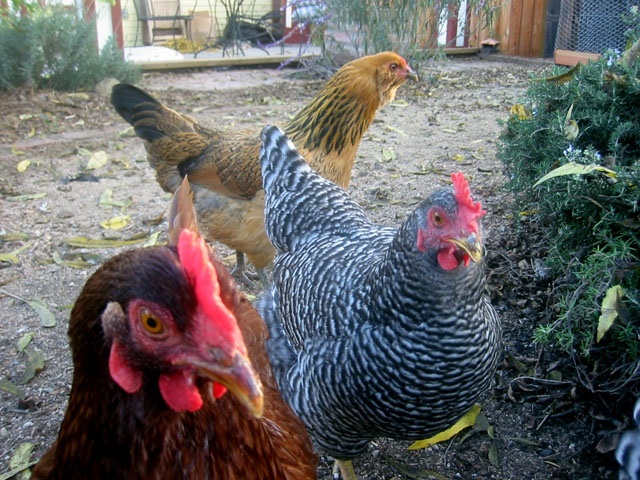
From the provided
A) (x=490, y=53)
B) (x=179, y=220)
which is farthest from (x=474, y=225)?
(x=490, y=53)

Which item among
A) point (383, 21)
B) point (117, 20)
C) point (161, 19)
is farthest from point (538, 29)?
point (161, 19)

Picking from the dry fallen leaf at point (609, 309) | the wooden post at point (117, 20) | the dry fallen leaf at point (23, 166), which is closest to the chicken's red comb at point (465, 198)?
the dry fallen leaf at point (609, 309)

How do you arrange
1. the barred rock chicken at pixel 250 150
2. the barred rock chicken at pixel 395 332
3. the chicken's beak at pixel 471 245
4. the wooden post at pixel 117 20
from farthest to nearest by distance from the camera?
1. the wooden post at pixel 117 20
2. the barred rock chicken at pixel 250 150
3. the barred rock chicken at pixel 395 332
4. the chicken's beak at pixel 471 245

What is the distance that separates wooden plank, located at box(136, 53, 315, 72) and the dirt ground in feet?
1.29

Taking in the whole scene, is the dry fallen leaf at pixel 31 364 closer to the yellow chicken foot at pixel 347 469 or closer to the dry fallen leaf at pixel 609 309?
the yellow chicken foot at pixel 347 469

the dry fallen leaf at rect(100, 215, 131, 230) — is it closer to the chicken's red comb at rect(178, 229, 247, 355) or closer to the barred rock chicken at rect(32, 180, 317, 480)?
the barred rock chicken at rect(32, 180, 317, 480)

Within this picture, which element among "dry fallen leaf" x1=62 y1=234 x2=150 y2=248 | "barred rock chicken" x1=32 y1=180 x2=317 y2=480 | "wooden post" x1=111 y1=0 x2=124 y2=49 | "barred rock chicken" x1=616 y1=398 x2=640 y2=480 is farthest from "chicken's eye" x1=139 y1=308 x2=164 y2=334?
"wooden post" x1=111 y1=0 x2=124 y2=49

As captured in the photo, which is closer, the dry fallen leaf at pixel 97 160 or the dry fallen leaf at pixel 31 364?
the dry fallen leaf at pixel 31 364

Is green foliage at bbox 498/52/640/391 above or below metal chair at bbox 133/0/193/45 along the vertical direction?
below

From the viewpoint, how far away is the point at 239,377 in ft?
3.30

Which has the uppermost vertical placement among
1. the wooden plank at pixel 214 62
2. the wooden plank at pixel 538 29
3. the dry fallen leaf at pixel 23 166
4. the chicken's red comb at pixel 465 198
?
the wooden plank at pixel 538 29

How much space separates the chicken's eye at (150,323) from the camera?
1.05 m

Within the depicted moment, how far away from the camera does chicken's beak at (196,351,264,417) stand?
3.26 ft

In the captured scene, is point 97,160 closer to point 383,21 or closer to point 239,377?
point 383,21
